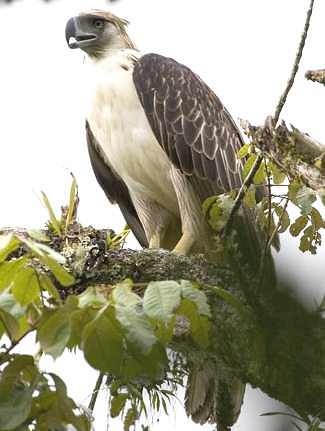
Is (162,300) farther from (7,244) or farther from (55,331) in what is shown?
(7,244)

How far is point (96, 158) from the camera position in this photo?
6020 mm

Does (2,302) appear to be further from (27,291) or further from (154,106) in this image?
(154,106)

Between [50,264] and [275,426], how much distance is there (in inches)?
44.0

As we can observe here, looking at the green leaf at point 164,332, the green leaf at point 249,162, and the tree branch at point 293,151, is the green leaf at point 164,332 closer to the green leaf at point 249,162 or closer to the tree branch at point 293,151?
the tree branch at point 293,151

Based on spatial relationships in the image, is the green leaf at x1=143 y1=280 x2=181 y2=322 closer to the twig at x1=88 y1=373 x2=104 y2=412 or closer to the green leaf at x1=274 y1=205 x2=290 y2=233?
the twig at x1=88 y1=373 x2=104 y2=412

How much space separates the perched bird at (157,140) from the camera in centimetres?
546

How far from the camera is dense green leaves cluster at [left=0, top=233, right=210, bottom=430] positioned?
2.09 metres

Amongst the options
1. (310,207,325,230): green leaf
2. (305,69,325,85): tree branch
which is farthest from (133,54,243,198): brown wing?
(305,69,325,85): tree branch

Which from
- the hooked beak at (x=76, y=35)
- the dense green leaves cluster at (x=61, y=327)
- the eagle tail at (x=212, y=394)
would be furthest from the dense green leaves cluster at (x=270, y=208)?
the hooked beak at (x=76, y=35)

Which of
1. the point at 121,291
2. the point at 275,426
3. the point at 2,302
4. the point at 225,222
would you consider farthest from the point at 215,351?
the point at 275,426

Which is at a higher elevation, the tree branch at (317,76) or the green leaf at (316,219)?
the tree branch at (317,76)

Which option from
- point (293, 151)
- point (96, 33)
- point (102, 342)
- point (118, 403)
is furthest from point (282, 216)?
point (96, 33)

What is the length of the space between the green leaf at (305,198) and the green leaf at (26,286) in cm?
134

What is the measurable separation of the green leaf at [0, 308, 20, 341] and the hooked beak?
399 centimetres
